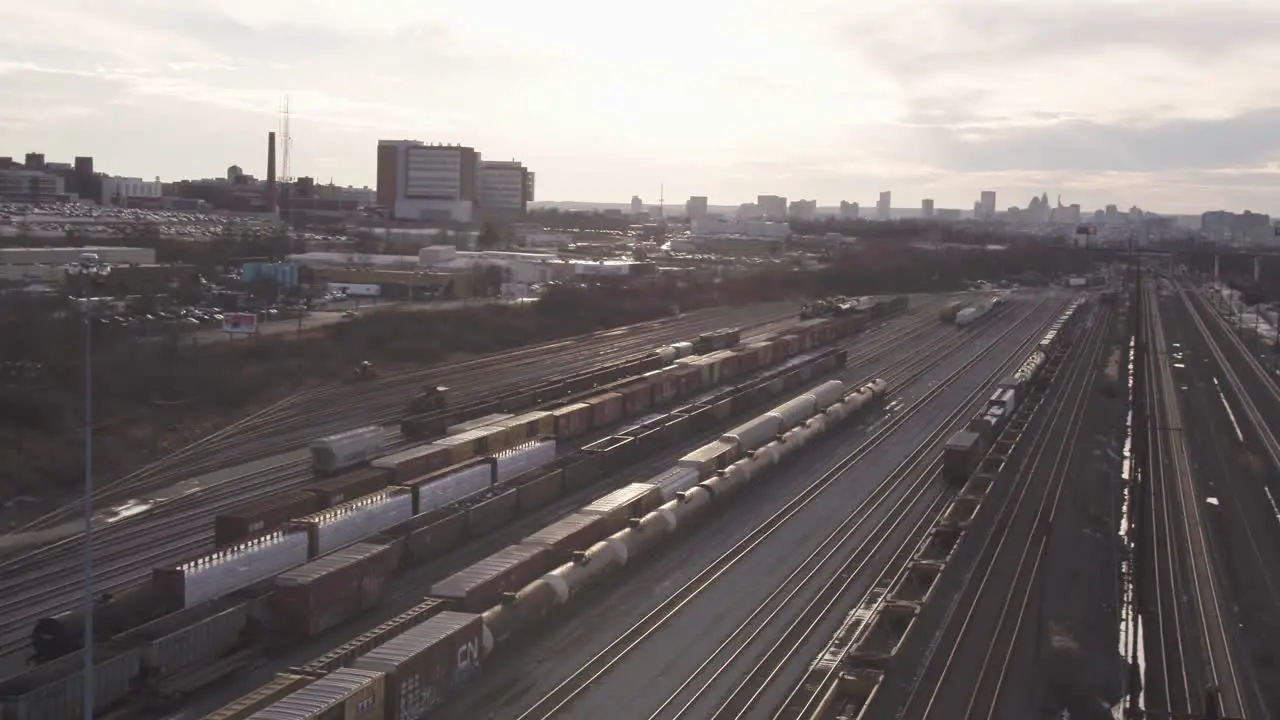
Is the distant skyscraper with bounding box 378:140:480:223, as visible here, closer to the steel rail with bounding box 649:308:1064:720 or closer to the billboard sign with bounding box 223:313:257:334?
the billboard sign with bounding box 223:313:257:334

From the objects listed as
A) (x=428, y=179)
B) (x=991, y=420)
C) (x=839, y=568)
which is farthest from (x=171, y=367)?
(x=428, y=179)

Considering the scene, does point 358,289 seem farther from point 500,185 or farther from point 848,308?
point 500,185

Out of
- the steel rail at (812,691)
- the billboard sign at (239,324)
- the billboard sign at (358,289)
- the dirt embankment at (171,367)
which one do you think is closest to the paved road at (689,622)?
the steel rail at (812,691)

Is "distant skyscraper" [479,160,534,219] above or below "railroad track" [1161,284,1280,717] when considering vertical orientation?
above

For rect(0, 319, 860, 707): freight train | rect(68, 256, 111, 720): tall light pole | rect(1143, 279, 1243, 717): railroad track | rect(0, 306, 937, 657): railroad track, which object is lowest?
rect(0, 306, 937, 657): railroad track

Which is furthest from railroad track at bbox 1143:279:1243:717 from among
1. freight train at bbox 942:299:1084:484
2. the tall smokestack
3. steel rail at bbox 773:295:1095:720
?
the tall smokestack

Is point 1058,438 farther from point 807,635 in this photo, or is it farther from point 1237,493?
point 807,635

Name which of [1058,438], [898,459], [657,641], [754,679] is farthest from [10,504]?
[1058,438]
